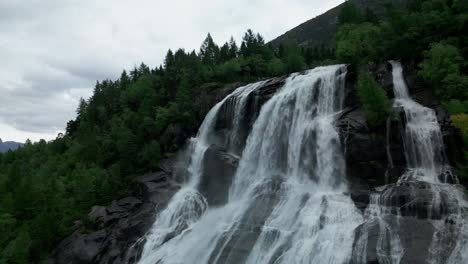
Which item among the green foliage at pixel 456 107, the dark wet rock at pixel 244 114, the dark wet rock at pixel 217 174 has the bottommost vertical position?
the dark wet rock at pixel 217 174

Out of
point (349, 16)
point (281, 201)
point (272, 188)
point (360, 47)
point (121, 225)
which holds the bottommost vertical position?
point (121, 225)

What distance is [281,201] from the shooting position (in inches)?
1178

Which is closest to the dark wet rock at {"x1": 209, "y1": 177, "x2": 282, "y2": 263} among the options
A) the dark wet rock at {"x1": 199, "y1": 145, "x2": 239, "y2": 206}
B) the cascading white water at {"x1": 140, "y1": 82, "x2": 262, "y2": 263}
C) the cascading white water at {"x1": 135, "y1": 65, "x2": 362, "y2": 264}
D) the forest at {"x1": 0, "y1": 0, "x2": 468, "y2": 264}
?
the cascading white water at {"x1": 135, "y1": 65, "x2": 362, "y2": 264}

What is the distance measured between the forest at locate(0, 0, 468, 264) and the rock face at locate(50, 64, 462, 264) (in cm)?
145

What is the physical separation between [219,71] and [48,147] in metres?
40.1

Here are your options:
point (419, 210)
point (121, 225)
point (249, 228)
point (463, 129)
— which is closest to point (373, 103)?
point (463, 129)

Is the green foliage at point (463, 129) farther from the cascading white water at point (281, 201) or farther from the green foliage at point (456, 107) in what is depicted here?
the cascading white water at point (281, 201)

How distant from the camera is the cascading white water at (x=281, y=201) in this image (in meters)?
24.8

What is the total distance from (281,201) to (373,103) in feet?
33.5

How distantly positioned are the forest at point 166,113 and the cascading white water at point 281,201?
15.7 ft

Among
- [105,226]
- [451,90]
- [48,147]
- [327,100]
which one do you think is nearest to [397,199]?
[451,90]

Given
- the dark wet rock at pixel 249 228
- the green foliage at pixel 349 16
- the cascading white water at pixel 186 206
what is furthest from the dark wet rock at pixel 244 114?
the green foliage at pixel 349 16

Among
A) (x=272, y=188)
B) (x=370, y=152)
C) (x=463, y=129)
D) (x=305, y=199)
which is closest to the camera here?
(x=463, y=129)

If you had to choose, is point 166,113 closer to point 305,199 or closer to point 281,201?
point 281,201
